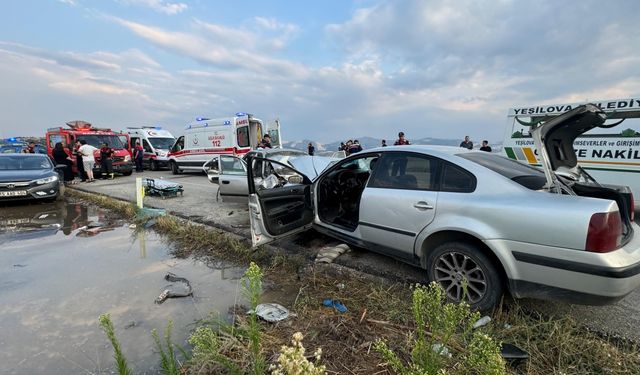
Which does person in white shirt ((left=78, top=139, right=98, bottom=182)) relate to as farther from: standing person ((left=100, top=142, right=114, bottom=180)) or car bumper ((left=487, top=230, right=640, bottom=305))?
car bumper ((left=487, top=230, right=640, bottom=305))

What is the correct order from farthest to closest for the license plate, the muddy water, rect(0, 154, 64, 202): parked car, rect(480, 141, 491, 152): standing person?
1. rect(480, 141, 491, 152): standing person
2. rect(0, 154, 64, 202): parked car
3. the license plate
4. the muddy water

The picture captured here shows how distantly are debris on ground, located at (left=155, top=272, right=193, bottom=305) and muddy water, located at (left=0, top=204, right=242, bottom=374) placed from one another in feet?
0.20

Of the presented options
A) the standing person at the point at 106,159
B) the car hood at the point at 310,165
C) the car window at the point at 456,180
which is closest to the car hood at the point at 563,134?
the car window at the point at 456,180

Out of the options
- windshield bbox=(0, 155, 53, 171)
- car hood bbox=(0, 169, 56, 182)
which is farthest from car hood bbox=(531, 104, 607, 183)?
windshield bbox=(0, 155, 53, 171)

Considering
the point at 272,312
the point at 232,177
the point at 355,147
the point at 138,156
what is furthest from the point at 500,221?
the point at 138,156

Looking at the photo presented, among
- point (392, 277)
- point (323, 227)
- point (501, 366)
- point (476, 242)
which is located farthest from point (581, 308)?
point (323, 227)

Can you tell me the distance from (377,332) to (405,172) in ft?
5.40

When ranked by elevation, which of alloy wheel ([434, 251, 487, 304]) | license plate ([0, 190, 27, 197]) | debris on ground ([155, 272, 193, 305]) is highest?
license plate ([0, 190, 27, 197])

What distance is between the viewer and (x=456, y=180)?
304 cm

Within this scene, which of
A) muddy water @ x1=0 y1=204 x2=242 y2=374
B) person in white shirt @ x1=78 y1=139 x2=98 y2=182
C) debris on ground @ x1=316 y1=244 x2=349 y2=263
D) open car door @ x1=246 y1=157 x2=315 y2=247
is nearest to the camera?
muddy water @ x1=0 y1=204 x2=242 y2=374

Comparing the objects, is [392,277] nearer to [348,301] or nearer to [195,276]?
[348,301]

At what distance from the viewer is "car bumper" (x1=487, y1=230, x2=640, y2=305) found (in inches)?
89.0

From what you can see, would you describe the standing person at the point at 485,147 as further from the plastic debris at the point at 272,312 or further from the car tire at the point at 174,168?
the car tire at the point at 174,168

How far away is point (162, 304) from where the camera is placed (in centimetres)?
332
